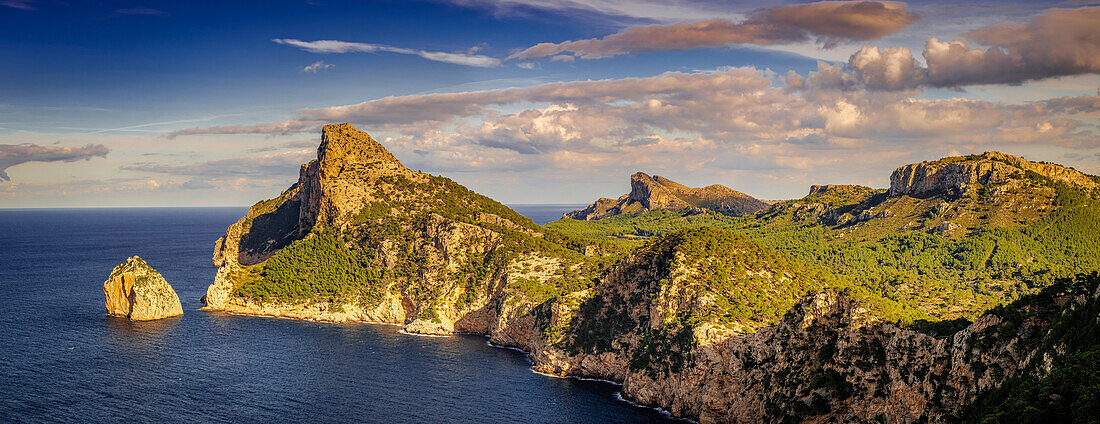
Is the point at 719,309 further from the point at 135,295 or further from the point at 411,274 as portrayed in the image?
the point at 135,295

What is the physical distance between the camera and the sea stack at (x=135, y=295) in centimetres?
15838

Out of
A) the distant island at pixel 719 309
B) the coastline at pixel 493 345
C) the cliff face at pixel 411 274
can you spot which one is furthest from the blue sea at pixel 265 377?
the cliff face at pixel 411 274

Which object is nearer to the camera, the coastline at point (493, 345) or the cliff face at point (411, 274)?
the coastline at point (493, 345)

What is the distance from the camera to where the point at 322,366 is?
123m

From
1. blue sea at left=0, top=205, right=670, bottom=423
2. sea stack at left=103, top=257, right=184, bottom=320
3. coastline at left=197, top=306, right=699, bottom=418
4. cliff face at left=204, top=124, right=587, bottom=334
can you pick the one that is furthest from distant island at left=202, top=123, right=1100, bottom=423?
sea stack at left=103, top=257, right=184, bottom=320

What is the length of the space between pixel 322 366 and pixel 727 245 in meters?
74.0

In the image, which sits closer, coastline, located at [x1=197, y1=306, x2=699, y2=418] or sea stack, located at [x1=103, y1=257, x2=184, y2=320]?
coastline, located at [x1=197, y1=306, x2=699, y2=418]

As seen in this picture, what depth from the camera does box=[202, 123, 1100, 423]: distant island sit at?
199 ft

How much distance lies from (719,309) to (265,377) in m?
72.7

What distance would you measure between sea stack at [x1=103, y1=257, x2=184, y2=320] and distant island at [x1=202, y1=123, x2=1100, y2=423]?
43.6ft

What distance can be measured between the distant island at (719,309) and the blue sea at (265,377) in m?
7.47

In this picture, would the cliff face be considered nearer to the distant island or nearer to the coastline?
the distant island

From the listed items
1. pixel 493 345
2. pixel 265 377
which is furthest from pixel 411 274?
pixel 265 377

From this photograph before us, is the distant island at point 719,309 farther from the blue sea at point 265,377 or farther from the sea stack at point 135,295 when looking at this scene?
the sea stack at point 135,295
